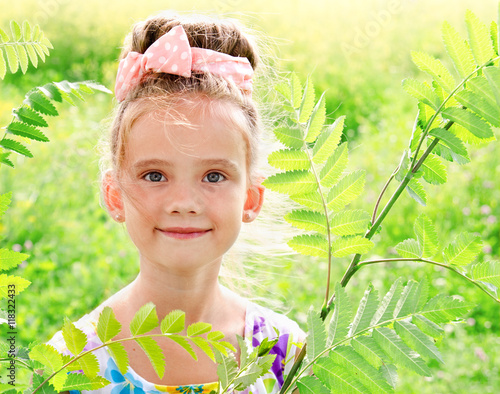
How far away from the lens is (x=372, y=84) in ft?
18.8

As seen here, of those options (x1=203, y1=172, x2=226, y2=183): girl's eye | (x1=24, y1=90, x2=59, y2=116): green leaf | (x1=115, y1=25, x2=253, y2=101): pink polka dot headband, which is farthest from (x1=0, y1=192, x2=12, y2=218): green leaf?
(x1=115, y1=25, x2=253, y2=101): pink polka dot headband

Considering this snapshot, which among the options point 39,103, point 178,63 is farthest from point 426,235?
point 178,63

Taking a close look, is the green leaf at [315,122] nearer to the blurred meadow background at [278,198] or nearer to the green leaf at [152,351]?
the green leaf at [152,351]

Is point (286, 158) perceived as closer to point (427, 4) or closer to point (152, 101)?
point (152, 101)

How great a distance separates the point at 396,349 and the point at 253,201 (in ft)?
2.62

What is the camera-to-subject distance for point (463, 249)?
0.84 metres

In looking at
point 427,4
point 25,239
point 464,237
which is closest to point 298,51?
point 427,4

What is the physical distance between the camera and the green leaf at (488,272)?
0.81 m

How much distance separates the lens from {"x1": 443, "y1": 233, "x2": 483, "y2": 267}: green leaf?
833mm

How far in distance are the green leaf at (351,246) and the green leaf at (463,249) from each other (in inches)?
3.9

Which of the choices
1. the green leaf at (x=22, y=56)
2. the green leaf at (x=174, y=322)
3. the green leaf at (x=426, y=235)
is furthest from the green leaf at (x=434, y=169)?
the green leaf at (x=22, y=56)

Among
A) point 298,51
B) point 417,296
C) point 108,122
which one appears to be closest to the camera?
point 417,296

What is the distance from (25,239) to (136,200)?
8.62 feet

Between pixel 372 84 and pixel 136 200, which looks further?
pixel 372 84
